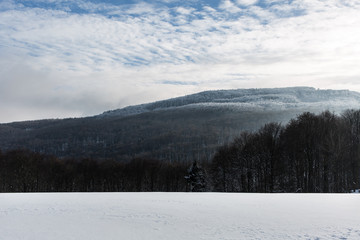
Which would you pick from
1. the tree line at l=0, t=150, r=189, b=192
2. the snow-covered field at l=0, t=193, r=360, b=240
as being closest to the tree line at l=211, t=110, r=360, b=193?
the snow-covered field at l=0, t=193, r=360, b=240

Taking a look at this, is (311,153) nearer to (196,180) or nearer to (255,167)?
(255,167)

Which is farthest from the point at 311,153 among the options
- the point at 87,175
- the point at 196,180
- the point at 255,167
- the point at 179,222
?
the point at 87,175

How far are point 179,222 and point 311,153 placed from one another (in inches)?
1484

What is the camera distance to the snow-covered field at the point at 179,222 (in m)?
16.5

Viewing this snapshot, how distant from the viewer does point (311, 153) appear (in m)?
51.6

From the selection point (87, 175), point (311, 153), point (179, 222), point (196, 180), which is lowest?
point (179, 222)

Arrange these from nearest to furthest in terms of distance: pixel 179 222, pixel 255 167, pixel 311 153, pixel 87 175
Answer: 1. pixel 179 222
2. pixel 311 153
3. pixel 255 167
4. pixel 87 175

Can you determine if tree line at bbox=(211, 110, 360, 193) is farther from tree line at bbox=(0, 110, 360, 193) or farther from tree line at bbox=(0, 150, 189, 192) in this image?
tree line at bbox=(0, 150, 189, 192)

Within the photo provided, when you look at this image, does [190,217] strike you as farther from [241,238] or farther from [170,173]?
[170,173]

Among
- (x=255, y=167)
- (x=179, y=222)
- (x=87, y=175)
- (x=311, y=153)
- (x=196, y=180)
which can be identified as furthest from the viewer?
(x=87, y=175)

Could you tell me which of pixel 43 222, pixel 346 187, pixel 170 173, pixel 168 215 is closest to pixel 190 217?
pixel 168 215

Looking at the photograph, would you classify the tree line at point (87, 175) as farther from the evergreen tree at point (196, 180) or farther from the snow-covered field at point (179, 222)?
the snow-covered field at point (179, 222)

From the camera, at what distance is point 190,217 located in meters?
21.1

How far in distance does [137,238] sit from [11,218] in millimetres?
9727
